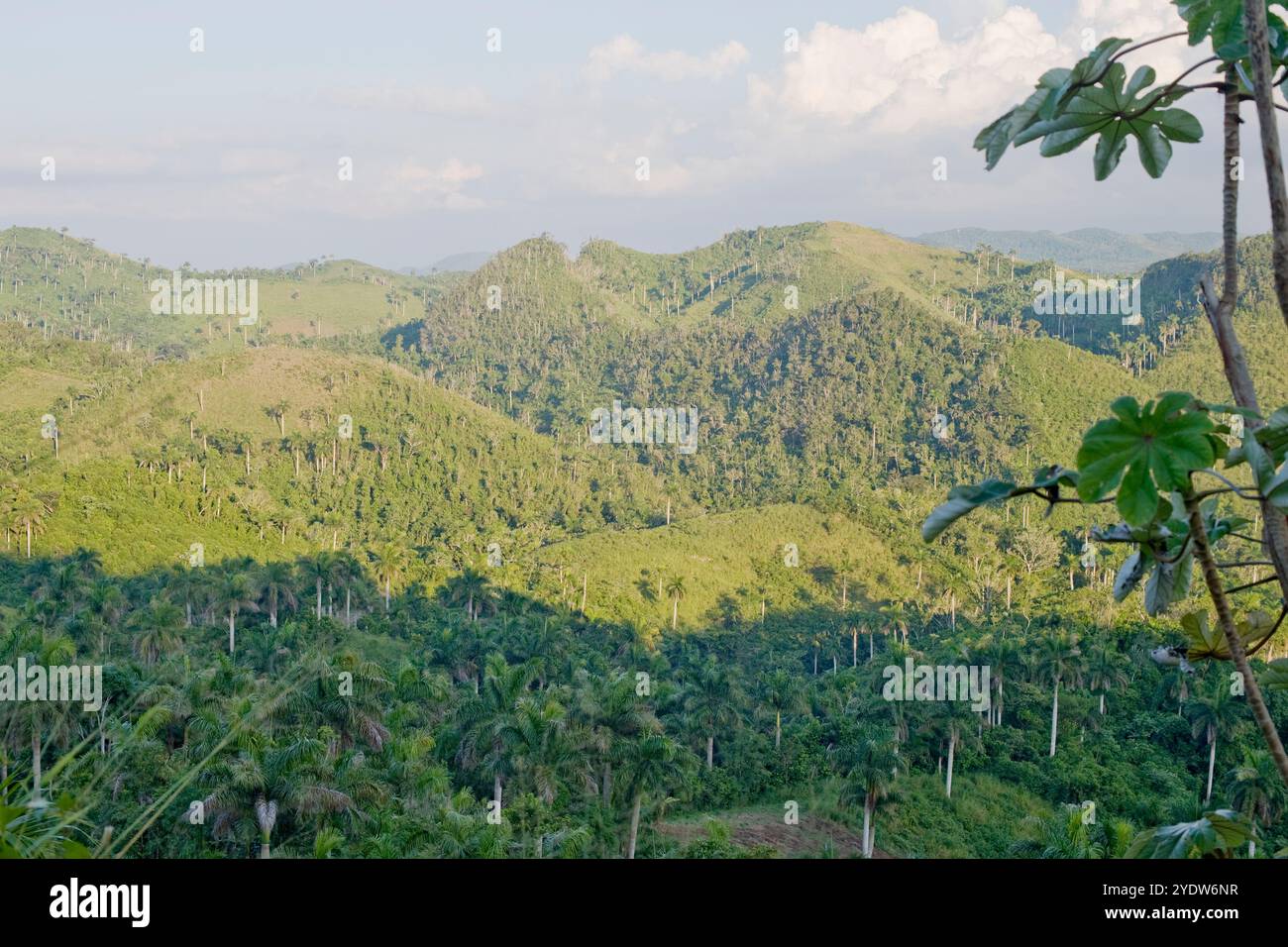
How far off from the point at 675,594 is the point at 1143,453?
136ft

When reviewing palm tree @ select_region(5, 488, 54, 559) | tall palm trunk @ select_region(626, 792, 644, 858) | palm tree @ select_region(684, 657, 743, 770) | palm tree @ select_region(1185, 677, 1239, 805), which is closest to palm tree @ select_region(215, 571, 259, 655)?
palm tree @ select_region(5, 488, 54, 559)

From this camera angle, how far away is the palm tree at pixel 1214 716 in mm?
23547

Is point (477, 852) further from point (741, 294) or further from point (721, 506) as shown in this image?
point (741, 294)

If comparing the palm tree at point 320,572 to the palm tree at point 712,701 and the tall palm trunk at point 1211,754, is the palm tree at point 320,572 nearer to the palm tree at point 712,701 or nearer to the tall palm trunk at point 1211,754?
the palm tree at point 712,701

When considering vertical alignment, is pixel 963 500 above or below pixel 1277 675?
above

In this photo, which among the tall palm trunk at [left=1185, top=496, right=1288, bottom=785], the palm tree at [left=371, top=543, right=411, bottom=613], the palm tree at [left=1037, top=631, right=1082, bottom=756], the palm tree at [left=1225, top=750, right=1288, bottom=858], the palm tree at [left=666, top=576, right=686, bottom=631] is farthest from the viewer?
the palm tree at [left=666, top=576, right=686, bottom=631]

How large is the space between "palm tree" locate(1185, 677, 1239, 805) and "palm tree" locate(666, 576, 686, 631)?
2061 cm

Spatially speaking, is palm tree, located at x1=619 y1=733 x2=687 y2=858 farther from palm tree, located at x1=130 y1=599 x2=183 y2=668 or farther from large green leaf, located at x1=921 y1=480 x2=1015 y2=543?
large green leaf, located at x1=921 y1=480 x2=1015 y2=543

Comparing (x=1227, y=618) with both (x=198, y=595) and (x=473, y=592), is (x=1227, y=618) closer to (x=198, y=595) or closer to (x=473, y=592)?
(x=198, y=595)

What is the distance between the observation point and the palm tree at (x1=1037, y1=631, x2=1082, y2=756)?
25953 millimetres

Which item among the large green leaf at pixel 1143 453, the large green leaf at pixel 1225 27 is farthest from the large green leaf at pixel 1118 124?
the large green leaf at pixel 1143 453

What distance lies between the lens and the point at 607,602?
4091 centimetres

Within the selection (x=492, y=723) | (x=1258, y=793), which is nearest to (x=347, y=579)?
(x=492, y=723)
